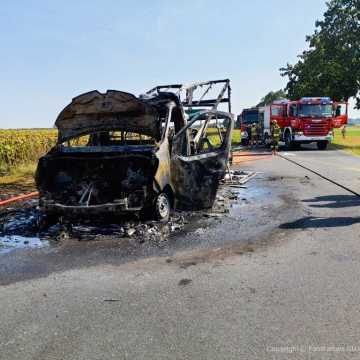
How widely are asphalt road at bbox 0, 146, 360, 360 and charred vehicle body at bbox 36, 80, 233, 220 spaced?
0.90 metres

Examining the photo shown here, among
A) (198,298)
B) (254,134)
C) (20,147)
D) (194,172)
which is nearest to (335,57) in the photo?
(254,134)

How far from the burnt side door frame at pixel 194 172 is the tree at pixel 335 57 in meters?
23.8

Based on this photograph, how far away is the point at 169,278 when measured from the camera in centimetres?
467

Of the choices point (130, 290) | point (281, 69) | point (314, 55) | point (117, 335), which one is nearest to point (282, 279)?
point (130, 290)

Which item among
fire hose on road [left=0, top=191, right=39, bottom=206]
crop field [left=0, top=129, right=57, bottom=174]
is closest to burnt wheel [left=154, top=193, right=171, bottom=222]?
fire hose on road [left=0, top=191, right=39, bottom=206]

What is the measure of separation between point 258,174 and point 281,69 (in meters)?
27.6

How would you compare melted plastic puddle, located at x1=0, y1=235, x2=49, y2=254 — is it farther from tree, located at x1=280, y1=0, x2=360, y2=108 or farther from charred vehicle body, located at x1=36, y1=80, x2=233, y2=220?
tree, located at x1=280, y1=0, x2=360, y2=108

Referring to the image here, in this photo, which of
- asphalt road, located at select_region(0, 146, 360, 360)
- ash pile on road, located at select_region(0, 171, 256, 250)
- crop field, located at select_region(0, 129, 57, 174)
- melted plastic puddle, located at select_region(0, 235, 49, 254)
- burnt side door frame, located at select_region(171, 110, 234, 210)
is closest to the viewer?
asphalt road, located at select_region(0, 146, 360, 360)

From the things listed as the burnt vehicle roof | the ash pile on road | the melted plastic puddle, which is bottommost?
the melted plastic puddle

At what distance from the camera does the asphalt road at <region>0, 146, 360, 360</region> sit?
10.5 ft

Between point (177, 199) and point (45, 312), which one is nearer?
point (45, 312)

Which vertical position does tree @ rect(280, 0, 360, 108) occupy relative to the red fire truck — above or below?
above

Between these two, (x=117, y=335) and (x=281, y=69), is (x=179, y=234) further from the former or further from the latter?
(x=281, y=69)

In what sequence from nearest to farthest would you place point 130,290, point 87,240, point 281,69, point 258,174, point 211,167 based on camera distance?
point 130,290 < point 87,240 < point 211,167 < point 258,174 < point 281,69
